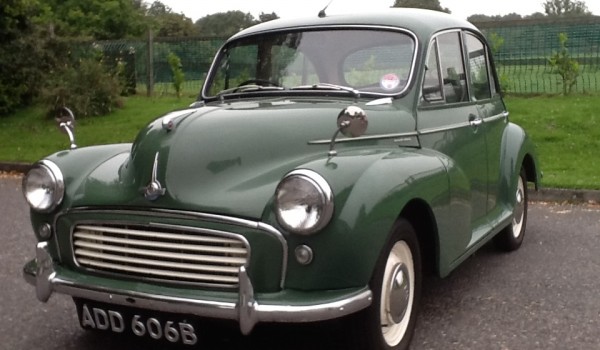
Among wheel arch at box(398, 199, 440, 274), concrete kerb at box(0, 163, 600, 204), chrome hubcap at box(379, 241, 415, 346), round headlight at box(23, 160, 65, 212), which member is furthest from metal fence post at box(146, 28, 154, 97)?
chrome hubcap at box(379, 241, 415, 346)

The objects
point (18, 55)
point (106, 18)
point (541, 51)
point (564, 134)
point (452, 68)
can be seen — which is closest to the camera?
point (452, 68)

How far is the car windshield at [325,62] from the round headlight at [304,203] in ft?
4.55

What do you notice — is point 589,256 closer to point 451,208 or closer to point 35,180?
point 451,208

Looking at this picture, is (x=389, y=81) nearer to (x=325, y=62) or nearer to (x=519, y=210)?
(x=325, y=62)

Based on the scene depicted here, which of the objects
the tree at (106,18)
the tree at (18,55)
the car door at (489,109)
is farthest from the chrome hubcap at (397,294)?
the tree at (106,18)

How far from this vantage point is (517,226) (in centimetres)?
614

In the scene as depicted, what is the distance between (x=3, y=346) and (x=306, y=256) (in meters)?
1.84

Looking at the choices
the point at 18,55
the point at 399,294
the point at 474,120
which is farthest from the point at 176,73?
the point at 399,294

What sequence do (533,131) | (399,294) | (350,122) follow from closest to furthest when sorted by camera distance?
1. (350,122)
2. (399,294)
3. (533,131)

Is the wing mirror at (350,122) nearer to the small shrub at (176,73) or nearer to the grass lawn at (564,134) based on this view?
the grass lawn at (564,134)

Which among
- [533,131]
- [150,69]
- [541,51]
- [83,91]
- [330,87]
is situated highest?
[150,69]

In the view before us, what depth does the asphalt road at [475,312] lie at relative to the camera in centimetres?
404

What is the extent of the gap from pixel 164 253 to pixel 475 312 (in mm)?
2018

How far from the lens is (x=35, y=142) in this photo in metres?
13.1
